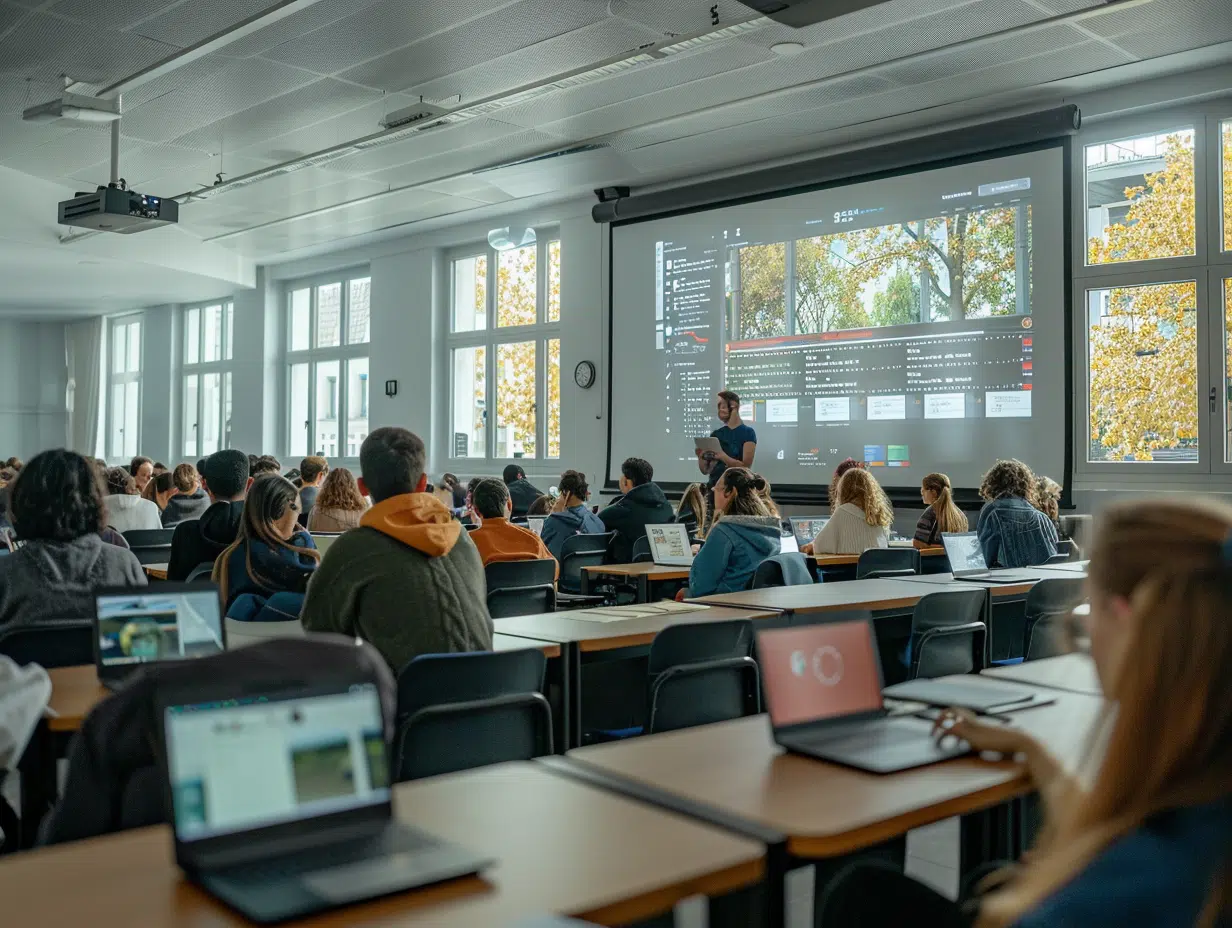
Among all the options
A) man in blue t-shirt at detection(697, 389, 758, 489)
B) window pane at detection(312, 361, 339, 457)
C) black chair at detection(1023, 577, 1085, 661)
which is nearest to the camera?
black chair at detection(1023, 577, 1085, 661)

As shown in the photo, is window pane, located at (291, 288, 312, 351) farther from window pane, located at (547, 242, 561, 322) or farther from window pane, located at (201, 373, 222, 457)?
window pane, located at (547, 242, 561, 322)

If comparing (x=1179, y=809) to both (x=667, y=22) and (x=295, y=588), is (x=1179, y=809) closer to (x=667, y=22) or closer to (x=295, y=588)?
(x=295, y=588)

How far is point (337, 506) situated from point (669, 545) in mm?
1859

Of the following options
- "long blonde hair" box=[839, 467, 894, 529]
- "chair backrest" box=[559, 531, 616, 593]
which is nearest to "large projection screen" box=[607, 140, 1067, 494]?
"long blonde hair" box=[839, 467, 894, 529]

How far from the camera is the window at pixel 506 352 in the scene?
37.8 feet

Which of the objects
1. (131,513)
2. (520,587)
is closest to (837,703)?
(520,587)

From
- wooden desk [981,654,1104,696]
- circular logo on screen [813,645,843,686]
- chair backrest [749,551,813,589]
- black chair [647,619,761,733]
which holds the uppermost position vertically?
circular logo on screen [813,645,843,686]

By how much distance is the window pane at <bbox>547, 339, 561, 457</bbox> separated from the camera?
1141 cm

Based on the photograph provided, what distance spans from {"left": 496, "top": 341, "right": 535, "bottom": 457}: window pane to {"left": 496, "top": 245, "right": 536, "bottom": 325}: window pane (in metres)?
0.30

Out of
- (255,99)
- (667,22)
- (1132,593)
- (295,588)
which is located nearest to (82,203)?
(255,99)

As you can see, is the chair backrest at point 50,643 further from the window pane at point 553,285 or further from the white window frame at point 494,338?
the window pane at point 553,285

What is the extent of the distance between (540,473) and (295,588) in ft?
26.2

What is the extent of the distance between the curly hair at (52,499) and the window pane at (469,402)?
30.5 ft

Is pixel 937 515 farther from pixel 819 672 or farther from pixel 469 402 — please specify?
pixel 469 402
